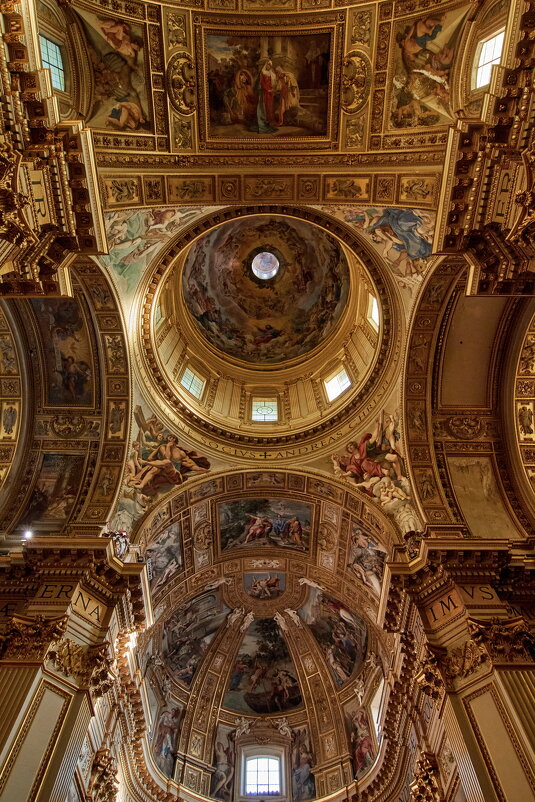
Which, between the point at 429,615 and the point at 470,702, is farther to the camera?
the point at 429,615

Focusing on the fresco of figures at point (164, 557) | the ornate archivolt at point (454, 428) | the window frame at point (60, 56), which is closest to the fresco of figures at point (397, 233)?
the ornate archivolt at point (454, 428)

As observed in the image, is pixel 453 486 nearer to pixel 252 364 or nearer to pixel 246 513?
pixel 246 513

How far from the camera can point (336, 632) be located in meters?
20.7

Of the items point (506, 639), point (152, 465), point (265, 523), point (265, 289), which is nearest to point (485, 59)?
point (506, 639)

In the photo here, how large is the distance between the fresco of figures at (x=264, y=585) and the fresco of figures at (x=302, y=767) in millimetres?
5085

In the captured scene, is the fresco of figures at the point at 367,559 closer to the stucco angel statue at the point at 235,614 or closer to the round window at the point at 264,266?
the stucco angel statue at the point at 235,614

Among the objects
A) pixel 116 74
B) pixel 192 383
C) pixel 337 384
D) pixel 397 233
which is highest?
pixel 192 383

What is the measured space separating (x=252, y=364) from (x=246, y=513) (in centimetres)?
601

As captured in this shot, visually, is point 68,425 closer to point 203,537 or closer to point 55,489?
point 55,489

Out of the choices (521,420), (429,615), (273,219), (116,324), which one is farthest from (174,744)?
(273,219)

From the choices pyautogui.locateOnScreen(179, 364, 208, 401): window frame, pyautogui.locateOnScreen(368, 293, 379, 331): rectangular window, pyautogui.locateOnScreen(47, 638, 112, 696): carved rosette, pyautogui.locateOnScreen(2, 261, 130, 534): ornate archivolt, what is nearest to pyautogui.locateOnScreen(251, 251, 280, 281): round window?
pyautogui.locateOnScreen(179, 364, 208, 401): window frame

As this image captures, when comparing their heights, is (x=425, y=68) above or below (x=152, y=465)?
below

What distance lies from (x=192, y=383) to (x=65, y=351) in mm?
4875

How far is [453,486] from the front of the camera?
52.3 feet
